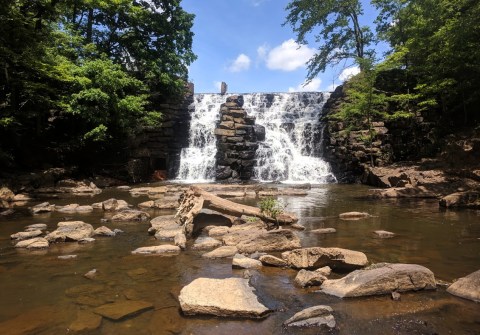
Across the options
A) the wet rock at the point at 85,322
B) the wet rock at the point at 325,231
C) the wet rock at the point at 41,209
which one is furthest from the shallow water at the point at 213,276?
the wet rock at the point at 41,209

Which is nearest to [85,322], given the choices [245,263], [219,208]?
[245,263]

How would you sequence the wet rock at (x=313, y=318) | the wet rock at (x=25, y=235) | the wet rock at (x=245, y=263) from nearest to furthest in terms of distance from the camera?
1. the wet rock at (x=313, y=318)
2. the wet rock at (x=245, y=263)
3. the wet rock at (x=25, y=235)

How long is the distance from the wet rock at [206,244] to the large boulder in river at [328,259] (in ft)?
6.83

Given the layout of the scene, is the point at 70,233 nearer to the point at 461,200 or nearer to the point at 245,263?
the point at 245,263

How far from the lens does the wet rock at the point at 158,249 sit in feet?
22.3

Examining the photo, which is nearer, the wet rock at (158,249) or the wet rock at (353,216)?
the wet rock at (158,249)

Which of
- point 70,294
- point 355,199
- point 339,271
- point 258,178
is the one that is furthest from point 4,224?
point 258,178

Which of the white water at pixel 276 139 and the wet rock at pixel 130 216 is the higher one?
the white water at pixel 276 139

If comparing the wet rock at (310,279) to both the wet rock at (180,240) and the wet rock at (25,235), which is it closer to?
the wet rock at (180,240)

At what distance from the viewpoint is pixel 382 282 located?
14.9 ft

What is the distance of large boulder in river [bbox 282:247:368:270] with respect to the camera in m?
5.59

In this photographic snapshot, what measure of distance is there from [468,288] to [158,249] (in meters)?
5.14

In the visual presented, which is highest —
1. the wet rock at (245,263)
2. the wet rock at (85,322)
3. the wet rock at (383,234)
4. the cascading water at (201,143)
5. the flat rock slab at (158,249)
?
the cascading water at (201,143)

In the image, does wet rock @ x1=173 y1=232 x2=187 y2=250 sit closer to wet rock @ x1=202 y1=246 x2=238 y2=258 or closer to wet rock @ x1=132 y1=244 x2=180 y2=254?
wet rock @ x1=132 y1=244 x2=180 y2=254
